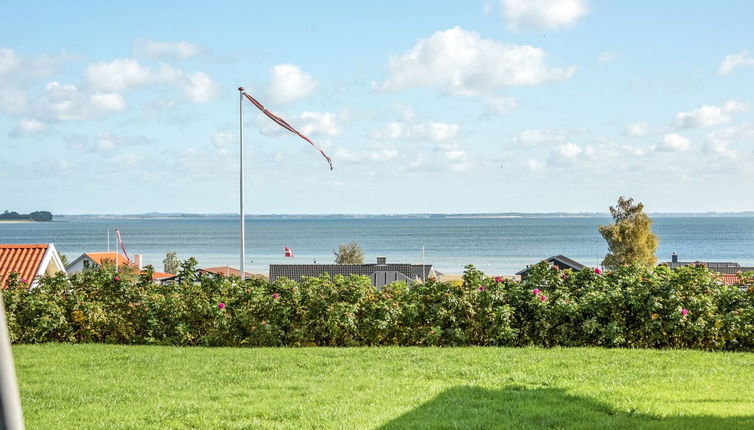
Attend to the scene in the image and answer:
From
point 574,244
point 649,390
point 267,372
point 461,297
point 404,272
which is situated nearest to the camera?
point 649,390

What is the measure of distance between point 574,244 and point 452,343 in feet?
403

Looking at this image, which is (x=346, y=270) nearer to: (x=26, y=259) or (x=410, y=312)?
(x=26, y=259)

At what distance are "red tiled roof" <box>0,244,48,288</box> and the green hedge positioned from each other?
669 centimetres

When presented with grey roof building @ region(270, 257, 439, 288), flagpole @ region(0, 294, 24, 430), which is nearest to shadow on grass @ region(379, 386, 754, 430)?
flagpole @ region(0, 294, 24, 430)

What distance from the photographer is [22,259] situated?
18.9 metres

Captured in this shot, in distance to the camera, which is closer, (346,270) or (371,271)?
(371,271)

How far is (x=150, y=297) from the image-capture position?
12.0 metres

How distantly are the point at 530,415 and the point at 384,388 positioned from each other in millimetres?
1784

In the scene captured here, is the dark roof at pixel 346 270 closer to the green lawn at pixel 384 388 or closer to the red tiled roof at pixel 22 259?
the red tiled roof at pixel 22 259

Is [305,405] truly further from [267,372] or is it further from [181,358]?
[181,358]

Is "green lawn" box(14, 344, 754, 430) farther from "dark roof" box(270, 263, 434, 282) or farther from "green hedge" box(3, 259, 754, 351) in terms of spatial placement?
"dark roof" box(270, 263, 434, 282)

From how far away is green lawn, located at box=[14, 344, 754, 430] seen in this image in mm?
6469

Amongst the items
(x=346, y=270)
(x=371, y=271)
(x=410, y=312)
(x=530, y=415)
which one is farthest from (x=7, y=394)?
(x=346, y=270)

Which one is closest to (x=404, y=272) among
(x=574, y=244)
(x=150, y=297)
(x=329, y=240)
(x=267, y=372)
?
(x=150, y=297)
